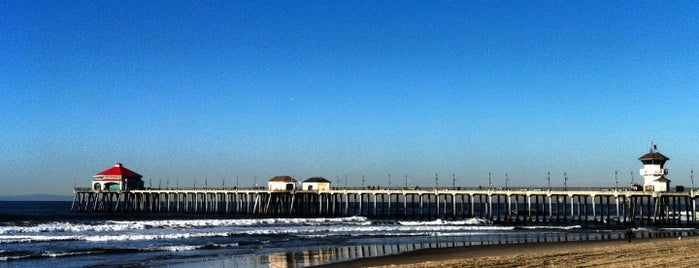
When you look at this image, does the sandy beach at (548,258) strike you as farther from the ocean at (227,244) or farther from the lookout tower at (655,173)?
the lookout tower at (655,173)

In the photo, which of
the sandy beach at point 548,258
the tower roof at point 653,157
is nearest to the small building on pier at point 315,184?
the tower roof at point 653,157

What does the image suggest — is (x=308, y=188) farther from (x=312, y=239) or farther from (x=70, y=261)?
(x=70, y=261)

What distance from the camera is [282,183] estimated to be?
2781 inches

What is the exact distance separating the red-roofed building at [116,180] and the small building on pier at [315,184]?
22.0 m

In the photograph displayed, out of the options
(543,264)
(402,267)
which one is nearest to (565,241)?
(543,264)

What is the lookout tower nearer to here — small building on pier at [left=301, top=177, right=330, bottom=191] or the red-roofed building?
small building on pier at [left=301, top=177, right=330, bottom=191]

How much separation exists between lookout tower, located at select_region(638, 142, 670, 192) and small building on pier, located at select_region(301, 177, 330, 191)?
29.3m

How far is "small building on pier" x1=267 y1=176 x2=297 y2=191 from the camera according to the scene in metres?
70.4

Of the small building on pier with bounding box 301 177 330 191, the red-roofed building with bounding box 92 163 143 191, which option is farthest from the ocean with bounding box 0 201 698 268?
the red-roofed building with bounding box 92 163 143 191

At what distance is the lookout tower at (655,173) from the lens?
49.4 metres

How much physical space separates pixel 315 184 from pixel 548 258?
158 ft

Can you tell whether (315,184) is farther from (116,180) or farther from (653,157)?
(653,157)

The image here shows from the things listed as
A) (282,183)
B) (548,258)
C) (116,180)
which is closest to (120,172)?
(116,180)

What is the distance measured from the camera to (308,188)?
6888 centimetres
